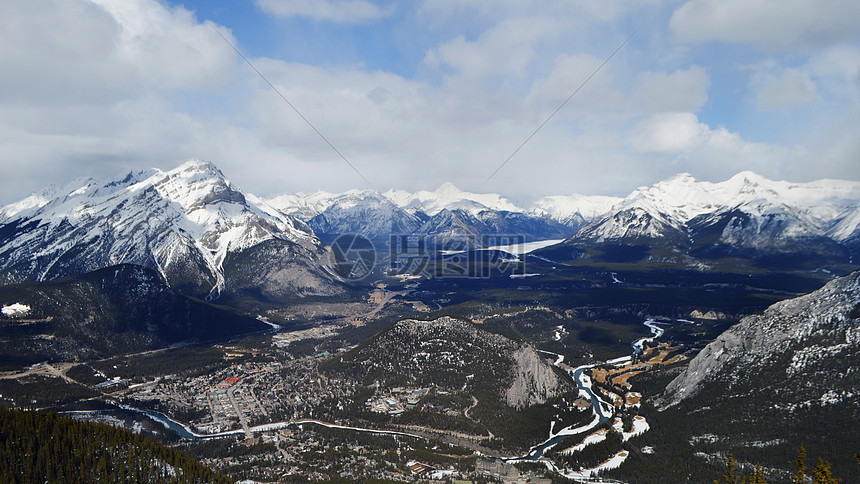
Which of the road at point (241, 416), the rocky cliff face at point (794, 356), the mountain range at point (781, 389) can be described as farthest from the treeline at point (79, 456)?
the rocky cliff face at point (794, 356)

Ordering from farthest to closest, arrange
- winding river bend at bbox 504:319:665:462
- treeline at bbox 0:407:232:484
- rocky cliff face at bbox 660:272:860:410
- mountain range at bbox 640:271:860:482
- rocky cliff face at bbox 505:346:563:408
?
rocky cliff face at bbox 505:346:563:408, rocky cliff face at bbox 660:272:860:410, winding river bend at bbox 504:319:665:462, mountain range at bbox 640:271:860:482, treeline at bbox 0:407:232:484

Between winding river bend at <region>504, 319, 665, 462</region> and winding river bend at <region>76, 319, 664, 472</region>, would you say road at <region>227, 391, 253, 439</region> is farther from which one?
winding river bend at <region>504, 319, 665, 462</region>

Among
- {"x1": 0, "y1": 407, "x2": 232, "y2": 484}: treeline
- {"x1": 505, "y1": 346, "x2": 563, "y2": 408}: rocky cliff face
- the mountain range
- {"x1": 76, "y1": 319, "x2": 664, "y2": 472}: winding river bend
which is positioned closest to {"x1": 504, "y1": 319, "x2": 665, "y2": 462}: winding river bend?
{"x1": 76, "y1": 319, "x2": 664, "y2": 472}: winding river bend

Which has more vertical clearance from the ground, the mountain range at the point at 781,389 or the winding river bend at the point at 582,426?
the mountain range at the point at 781,389

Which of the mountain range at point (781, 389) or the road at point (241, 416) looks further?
the road at point (241, 416)

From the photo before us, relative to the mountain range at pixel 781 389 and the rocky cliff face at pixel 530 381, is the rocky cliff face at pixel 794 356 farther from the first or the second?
the rocky cliff face at pixel 530 381

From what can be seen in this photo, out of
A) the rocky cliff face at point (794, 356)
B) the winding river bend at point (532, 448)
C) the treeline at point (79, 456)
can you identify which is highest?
the rocky cliff face at point (794, 356)

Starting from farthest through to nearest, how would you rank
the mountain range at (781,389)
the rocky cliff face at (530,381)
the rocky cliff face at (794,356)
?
the rocky cliff face at (530,381)
the rocky cliff face at (794,356)
the mountain range at (781,389)

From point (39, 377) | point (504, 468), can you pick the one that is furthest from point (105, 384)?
point (504, 468)

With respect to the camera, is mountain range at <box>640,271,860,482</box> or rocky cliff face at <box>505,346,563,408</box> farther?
rocky cliff face at <box>505,346,563,408</box>
